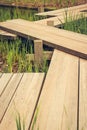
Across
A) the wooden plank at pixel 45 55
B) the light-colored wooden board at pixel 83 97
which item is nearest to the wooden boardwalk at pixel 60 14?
the wooden plank at pixel 45 55

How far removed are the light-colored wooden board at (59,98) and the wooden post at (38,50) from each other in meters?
0.67

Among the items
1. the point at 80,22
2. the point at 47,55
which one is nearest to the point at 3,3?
the point at 80,22

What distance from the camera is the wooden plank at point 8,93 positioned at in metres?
2.81

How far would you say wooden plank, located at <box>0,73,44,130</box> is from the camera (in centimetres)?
257

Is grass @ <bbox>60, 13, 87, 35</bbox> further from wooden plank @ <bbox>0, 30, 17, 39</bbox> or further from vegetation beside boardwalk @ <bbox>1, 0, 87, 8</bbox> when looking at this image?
vegetation beside boardwalk @ <bbox>1, 0, 87, 8</bbox>

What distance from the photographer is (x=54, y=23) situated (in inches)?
239

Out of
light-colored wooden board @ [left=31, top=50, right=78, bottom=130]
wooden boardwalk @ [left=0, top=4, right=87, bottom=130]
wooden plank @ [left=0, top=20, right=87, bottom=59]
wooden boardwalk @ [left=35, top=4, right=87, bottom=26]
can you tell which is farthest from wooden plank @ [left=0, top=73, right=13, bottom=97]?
wooden boardwalk @ [left=35, top=4, right=87, bottom=26]

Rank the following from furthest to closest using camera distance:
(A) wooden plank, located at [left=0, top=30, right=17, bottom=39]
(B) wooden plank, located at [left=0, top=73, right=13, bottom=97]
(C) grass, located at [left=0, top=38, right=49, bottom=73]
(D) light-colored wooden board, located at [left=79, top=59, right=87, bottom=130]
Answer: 1. (A) wooden plank, located at [left=0, top=30, right=17, bottom=39]
2. (C) grass, located at [left=0, top=38, right=49, bottom=73]
3. (B) wooden plank, located at [left=0, top=73, right=13, bottom=97]
4. (D) light-colored wooden board, located at [left=79, top=59, right=87, bottom=130]

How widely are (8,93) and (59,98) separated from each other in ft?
1.61

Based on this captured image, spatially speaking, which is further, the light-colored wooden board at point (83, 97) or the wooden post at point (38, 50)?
the wooden post at point (38, 50)

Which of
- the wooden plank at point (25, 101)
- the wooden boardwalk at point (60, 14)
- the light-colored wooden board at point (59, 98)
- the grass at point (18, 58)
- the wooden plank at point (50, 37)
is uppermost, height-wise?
the wooden plank at point (50, 37)

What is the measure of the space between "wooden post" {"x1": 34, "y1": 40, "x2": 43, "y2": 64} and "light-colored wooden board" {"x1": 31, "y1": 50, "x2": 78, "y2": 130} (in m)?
0.67

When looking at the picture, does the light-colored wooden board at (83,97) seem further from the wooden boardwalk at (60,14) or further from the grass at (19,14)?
the grass at (19,14)

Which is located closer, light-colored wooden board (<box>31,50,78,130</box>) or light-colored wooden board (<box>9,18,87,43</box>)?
light-colored wooden board (<box>31,50,78,130</box>)
